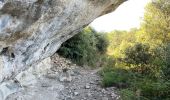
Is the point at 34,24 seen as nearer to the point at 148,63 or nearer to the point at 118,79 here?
the point at 118,79

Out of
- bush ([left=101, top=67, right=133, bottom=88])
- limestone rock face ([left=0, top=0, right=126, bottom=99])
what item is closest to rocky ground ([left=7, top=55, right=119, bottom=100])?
bush ([left=101, top=67, right=133, bottom=88])

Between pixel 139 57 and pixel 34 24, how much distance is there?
10260mm

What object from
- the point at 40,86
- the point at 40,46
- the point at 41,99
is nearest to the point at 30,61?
the point at 40,46

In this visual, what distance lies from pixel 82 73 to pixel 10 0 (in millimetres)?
12405

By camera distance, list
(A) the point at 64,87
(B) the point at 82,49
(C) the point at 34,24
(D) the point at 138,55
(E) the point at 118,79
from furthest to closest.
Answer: (B) the point at 82,49 < (D) the point at 138,55 < (E) the point at 118,79 < (A) the point at 64,87 < (C) the point at 34,24

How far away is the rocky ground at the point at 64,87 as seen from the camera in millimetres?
14086

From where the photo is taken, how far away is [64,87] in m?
15.5

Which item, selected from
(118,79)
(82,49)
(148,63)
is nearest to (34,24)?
(118,79)

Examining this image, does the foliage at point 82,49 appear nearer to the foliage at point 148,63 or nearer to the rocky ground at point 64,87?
the rocky ground at point 64,87

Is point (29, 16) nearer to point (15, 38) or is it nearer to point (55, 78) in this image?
point (15, 38)

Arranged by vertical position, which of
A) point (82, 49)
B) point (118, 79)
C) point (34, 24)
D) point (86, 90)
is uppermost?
point (82, 49)

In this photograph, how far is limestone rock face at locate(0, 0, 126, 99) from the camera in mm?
6582

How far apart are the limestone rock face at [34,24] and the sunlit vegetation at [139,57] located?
18.3 ft

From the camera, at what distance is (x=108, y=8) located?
9.20 meters
